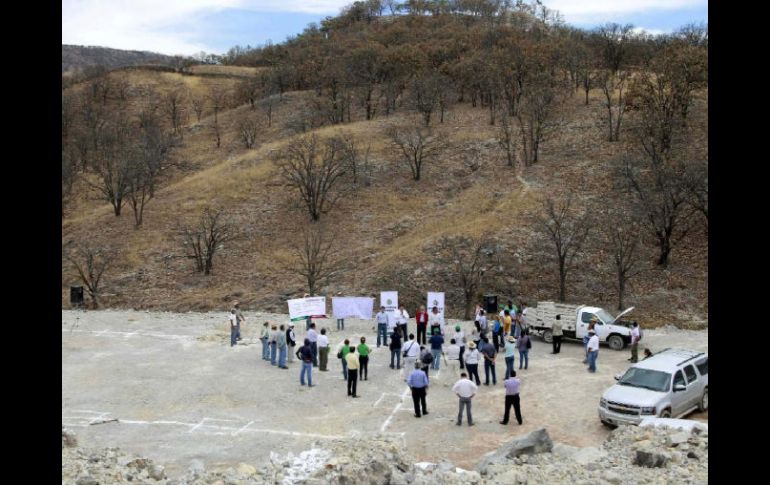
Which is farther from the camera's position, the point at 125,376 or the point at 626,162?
the point at 626,162

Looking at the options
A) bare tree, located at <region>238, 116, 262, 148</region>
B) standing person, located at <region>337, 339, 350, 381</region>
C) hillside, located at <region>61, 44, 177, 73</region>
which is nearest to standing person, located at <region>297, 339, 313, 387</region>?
standing person, located at <region>337, 339, 350, 381</region>

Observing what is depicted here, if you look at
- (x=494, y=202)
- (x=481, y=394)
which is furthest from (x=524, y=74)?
(x=481, y=394)

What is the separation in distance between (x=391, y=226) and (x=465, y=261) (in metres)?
8.04

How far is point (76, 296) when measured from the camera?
3328 cm

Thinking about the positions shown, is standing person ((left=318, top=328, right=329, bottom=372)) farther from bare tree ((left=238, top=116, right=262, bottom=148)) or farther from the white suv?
bare tree ((left=238, top=116, right=262, bottom=148))

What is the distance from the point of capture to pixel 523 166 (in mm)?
45312

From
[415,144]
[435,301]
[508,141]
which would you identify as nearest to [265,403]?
[435,301]

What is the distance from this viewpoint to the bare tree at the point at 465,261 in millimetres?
31266

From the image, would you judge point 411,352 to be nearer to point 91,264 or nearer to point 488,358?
point 488,358

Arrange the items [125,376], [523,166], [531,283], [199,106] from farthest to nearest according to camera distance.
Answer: [199,106] < [523,166] < [531,283] < [125,376]

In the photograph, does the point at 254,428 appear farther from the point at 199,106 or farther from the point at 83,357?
the point at 199,106

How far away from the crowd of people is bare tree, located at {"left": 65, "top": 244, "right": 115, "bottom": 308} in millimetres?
12996
